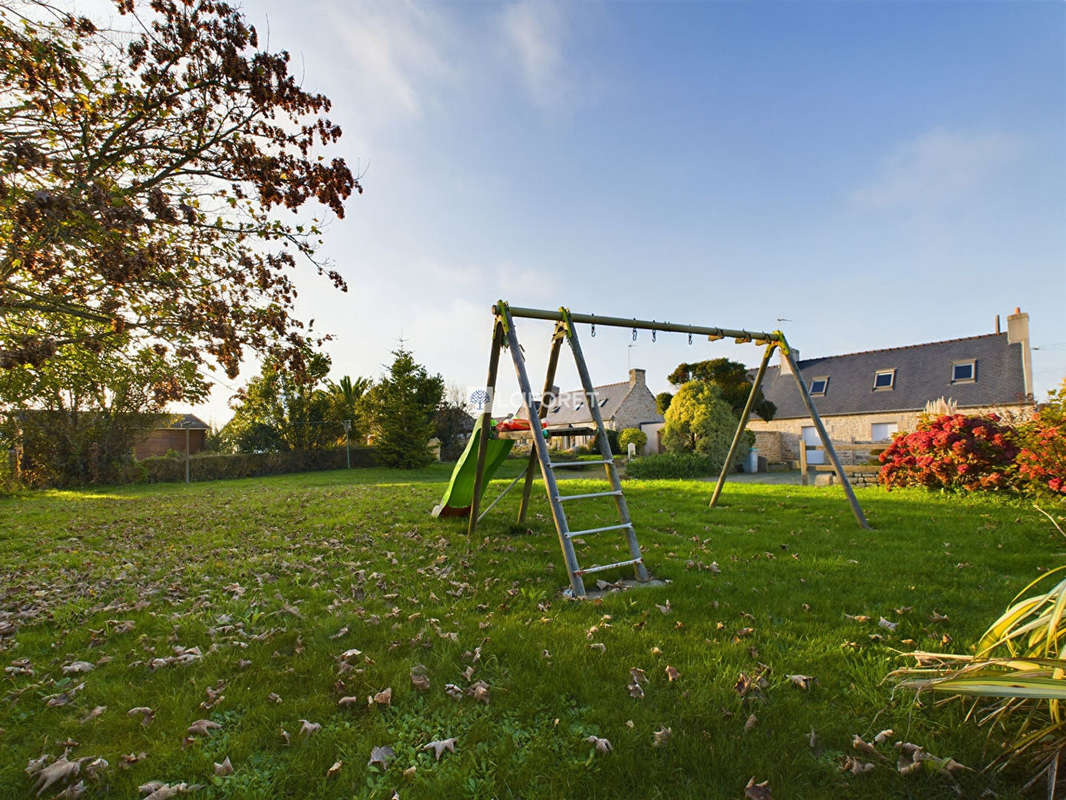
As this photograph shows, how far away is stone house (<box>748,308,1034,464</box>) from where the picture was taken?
20859 mm

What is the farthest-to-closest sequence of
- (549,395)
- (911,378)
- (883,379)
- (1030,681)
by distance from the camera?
1. (883,379)
2. (911,378)
3. (549,395)
4. (1030,681)

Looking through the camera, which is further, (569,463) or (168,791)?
(569,463)

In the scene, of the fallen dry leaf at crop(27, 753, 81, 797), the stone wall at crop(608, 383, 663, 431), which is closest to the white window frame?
the stone wall at crop(608, 383, 663, 431)

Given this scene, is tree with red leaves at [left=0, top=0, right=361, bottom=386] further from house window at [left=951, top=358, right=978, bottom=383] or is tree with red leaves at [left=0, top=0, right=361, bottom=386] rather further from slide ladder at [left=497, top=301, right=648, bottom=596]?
house window at [left=951, top=358, right=978, bottom=383]

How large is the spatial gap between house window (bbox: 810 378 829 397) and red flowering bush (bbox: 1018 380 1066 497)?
20.7m

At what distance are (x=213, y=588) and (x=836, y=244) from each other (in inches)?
561

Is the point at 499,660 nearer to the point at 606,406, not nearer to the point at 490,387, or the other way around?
the point at 490,387

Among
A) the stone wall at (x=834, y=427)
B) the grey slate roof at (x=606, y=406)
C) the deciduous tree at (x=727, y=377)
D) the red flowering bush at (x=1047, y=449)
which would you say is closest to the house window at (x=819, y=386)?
the stone wall at (x=834, y=427)

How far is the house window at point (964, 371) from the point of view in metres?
22.2

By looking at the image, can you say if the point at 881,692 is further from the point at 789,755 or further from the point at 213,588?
the point at 213,588

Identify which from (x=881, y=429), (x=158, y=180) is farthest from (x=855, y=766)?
(x=881, y=429)

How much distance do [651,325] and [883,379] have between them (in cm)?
2492

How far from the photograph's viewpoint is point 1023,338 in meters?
20.7

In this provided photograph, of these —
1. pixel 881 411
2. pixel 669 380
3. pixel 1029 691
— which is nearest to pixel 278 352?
pixel 1029 691
